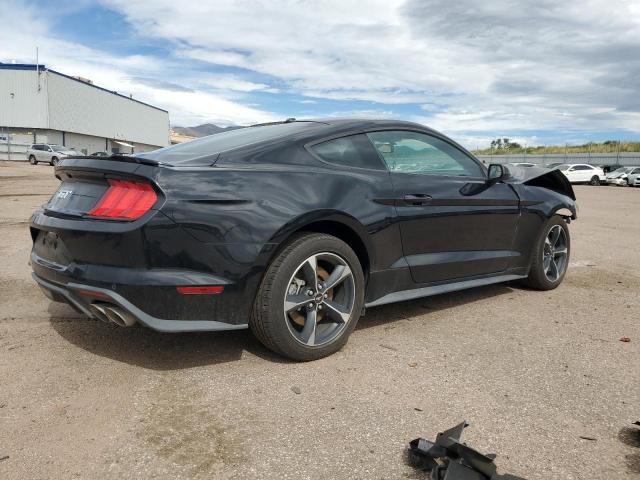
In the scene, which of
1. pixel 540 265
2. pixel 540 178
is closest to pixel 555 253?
pixel 540 265

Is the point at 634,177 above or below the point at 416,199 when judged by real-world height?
above

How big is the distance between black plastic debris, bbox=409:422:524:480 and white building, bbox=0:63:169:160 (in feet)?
157

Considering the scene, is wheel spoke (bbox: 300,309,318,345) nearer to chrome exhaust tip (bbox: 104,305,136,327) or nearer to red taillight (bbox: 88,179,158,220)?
chrome exhaust tip (bbox: 104,305,136,327)

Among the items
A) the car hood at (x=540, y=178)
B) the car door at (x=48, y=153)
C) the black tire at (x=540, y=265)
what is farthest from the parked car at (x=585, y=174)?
the black tire at (x=540, y=265)

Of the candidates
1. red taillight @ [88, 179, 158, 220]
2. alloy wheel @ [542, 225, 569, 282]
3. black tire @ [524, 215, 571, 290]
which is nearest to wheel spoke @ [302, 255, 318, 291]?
red taillight @ [88, 179, 158, 220]

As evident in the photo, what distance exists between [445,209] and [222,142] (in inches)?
64.4

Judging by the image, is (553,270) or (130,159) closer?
(130,159)

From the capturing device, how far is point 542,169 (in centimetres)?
524

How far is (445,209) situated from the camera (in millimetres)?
4016

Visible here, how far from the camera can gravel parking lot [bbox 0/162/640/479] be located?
89.3 inches

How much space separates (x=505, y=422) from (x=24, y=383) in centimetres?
241

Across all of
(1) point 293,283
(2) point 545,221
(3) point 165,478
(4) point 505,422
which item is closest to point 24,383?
(3) point 165,478

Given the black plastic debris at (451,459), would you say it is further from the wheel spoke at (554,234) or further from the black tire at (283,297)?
the wheel spoke at (554,234)

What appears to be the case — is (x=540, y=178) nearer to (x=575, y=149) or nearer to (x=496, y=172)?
(x=496, y=172)
